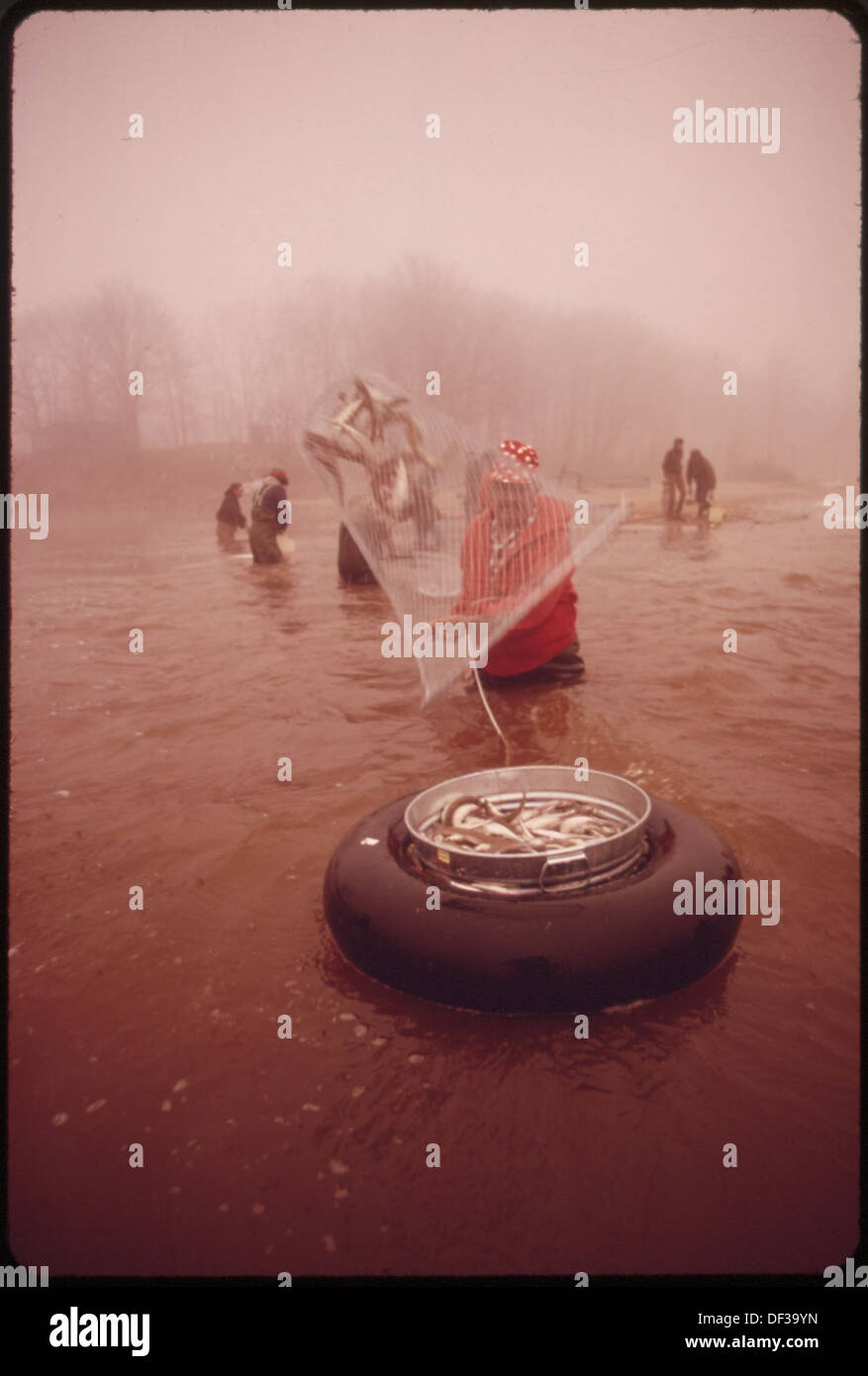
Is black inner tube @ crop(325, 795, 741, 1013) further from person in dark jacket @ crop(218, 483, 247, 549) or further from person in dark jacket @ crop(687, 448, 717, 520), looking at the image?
person in dark jacket @ crop(687, 448, 717, 520)

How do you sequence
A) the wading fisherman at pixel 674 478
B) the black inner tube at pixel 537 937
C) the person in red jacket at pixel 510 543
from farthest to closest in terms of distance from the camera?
the wading fisherman at pixel 674 478 → the person in red jacket at pixel 510 543 → the black inner tube at pixel 537 937

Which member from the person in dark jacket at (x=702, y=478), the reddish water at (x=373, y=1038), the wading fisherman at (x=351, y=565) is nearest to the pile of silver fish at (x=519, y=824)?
the reddish water at (x=373, y=1038)

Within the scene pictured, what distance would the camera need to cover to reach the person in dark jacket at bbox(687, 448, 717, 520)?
21.3 metres

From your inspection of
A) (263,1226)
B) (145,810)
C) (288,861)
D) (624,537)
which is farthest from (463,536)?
(624,537)

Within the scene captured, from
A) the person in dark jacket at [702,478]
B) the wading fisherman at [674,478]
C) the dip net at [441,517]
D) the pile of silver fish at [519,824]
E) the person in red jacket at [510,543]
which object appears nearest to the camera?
the pile of silver fish at [519,824]

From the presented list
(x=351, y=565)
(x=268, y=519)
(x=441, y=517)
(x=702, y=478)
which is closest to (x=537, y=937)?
(x=441, y=517)

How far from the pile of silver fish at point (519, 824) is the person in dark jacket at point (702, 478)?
62.9ft

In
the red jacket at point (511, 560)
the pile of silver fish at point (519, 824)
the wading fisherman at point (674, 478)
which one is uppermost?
the wading fisherman at point (674, 478)

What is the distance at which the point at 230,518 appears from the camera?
819 inches

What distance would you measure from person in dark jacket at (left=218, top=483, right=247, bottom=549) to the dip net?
1594cm

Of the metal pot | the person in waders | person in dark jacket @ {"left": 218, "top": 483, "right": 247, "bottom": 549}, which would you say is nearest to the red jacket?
the metal pot

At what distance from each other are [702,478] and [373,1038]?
69.2 feet

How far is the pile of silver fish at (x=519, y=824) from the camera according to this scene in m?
3.77

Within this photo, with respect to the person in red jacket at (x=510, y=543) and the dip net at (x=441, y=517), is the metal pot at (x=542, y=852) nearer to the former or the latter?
the dip net at (x=441, y=517)
